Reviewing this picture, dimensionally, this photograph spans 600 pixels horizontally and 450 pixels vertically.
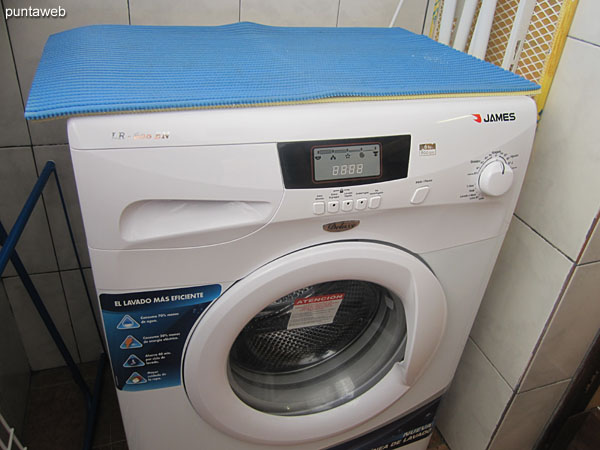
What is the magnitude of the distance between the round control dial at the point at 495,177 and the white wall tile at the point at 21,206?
0.88 m

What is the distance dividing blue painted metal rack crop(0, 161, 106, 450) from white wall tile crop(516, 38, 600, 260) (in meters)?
0.86

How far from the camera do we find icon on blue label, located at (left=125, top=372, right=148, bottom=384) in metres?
0.70

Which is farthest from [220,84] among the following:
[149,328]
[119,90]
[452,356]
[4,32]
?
[452,356]

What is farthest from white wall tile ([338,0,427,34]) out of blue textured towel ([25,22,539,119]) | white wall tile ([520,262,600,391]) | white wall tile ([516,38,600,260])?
white wall tile ([520,262,600,391])

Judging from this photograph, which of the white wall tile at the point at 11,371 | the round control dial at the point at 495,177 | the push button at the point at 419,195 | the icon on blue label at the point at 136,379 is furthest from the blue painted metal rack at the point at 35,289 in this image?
the round control dial at the point at 495,177

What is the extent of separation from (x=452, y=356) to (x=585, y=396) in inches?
15.6

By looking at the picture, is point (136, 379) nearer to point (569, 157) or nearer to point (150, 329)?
point (150, 329)

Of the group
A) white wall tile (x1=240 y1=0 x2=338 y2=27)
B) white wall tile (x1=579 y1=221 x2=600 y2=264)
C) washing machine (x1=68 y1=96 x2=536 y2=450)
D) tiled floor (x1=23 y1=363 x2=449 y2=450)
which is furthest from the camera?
tiled floor (x1=23 y1=363 x2=449 y2=450)

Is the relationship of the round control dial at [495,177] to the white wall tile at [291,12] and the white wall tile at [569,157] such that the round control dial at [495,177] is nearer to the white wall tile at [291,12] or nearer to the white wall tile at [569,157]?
the white wall tile at [569,157]

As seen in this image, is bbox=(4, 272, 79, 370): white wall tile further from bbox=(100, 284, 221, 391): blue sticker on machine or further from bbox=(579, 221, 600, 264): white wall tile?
bbox=(579, 221, 600, 264): white wall tile

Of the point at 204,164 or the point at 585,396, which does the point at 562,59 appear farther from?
the point at 585,396

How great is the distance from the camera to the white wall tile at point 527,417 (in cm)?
101

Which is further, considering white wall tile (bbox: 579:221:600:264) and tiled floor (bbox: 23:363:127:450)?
tiled floor (bbox: 23:363:127:450)

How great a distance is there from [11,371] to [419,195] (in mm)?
1021
